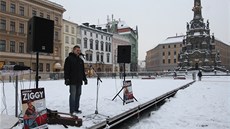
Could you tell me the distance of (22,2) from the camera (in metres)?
41.5

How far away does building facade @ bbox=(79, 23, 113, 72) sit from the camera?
61531 millimetres

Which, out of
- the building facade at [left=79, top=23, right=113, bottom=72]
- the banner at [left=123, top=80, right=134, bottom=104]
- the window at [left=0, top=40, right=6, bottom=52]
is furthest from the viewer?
the building facade at [left=79, top=23, right=113, bottom=72]

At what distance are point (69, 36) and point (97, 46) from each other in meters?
12.6

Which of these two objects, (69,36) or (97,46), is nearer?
(69,36)

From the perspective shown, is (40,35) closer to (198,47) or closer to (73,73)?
(73,73)

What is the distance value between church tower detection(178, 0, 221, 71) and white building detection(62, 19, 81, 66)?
90.8ft

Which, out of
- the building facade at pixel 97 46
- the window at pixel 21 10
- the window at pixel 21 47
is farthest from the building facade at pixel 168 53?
the window at pixel 21 10

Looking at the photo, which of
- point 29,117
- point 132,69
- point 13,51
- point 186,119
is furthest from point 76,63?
point 132,69

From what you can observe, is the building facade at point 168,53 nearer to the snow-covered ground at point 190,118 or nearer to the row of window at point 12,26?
the row of window at point 12,26

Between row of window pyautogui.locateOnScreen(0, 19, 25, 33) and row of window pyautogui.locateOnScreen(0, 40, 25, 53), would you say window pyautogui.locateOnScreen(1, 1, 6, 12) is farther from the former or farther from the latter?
row of window pyautogui.locateOnScreen(0, 40, 25, 53)

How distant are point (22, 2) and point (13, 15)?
113 inches

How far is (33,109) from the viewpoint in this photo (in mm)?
5004

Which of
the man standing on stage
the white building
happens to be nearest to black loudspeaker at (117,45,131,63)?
the man standing on stage

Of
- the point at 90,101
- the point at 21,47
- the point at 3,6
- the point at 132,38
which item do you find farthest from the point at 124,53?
the point at 132,38
